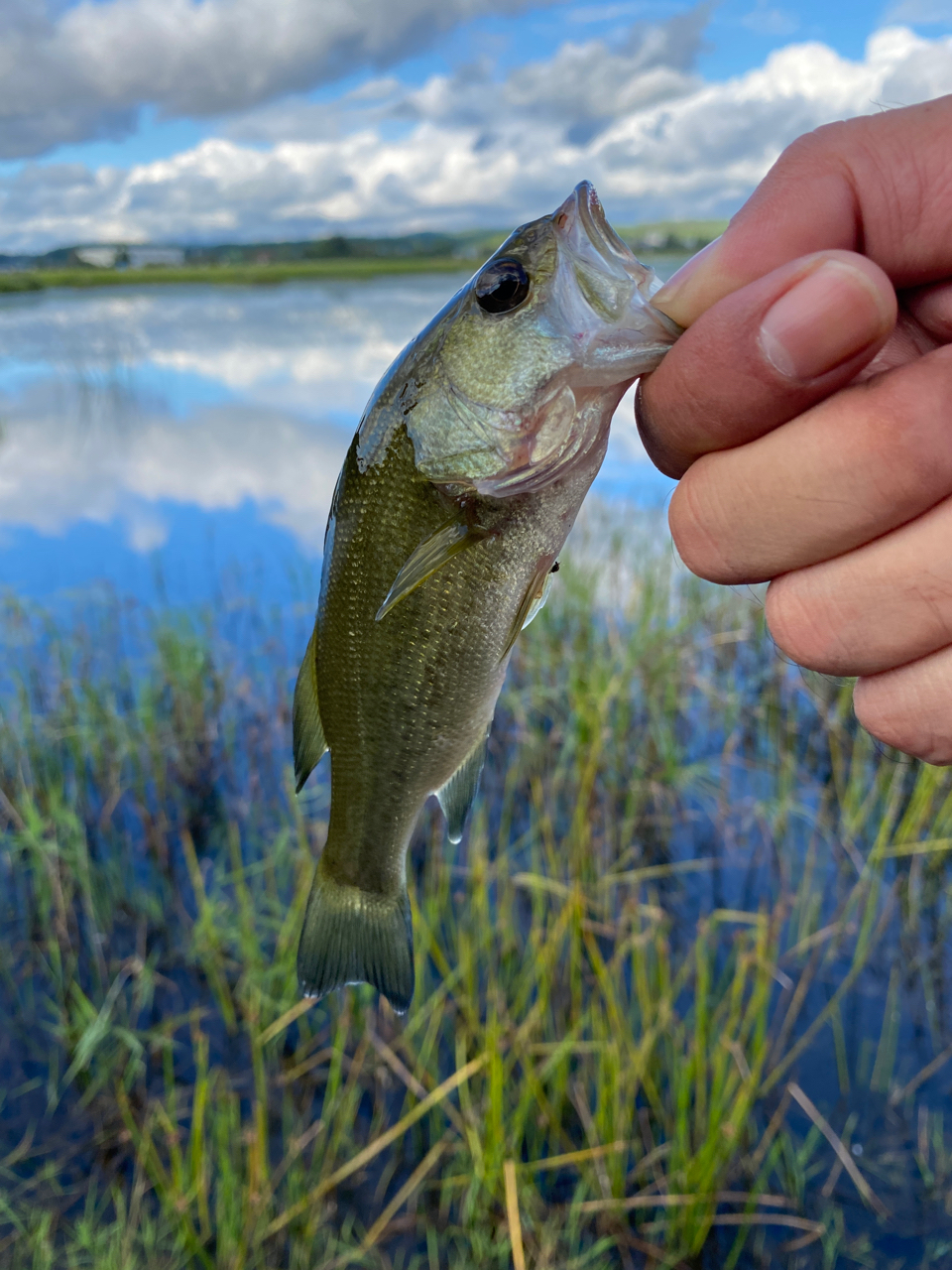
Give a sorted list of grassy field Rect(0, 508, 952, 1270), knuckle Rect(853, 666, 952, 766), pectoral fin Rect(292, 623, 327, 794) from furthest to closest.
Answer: grassy field Rect(0, 508, 952, 1270)
pectoral fin Rect(292, 623, 327, 794)
knuckle Rect(853, 666, 952, 766)

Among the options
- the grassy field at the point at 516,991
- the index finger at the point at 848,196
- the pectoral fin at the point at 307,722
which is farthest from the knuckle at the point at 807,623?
the grassy field at the point at 516,991

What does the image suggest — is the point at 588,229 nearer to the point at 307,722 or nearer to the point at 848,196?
the point at 848,196

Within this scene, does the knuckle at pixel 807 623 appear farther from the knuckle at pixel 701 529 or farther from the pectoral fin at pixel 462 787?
the pectoral fin at pixel 462 787

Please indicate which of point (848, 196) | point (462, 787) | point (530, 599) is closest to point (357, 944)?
point (462, 787)

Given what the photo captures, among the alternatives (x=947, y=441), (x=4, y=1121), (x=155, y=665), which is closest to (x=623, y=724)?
(x=155, y=665)

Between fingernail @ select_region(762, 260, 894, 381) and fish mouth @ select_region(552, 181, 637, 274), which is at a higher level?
fish mouth @ select_region(552, 181, 637, 274)

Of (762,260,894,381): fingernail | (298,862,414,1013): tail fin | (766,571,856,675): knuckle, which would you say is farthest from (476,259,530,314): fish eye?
(298,862,414,1013): tail fin

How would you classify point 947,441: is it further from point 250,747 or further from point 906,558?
point 250,747

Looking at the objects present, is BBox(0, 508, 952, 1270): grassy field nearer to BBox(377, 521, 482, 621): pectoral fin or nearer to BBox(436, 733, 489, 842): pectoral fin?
BBox(436, 733, 489, 842): pectoral fin

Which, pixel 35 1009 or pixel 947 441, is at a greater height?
pixel 947 441
